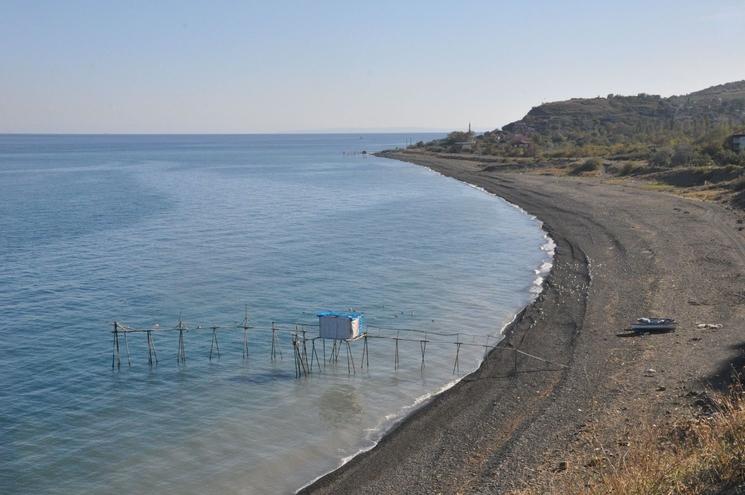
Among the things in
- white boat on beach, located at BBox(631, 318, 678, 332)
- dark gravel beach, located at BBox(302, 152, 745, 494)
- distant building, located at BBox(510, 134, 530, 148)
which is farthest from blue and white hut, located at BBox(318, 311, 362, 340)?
distant building, located at BBox(510, 134, 530, 148)

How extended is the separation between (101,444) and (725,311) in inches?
1071

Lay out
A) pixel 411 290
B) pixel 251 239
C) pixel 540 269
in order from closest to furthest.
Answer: pixel 411 290 → pixel 540 269 → pixel 251 239

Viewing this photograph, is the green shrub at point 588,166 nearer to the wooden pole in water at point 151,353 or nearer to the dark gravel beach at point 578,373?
the dark gravel beach at point 578,373

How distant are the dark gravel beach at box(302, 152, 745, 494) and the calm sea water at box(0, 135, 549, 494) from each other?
180 centimetres

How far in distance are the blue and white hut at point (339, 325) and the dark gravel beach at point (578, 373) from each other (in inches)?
198

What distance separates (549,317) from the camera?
33.8m

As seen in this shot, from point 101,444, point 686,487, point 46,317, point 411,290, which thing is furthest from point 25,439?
point 411,290

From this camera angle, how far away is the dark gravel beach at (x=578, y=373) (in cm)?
1953

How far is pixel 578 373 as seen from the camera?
2559 centimetres

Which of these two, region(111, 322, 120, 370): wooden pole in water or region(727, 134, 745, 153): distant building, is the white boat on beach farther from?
region(727, 134, 745, 153): distant building

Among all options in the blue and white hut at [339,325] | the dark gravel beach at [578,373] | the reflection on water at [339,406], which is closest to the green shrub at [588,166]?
the dark gravel beach at [578,373]

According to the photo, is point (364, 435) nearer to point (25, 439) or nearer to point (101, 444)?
point (101, 444)

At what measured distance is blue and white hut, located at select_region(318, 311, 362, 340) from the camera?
2828cm

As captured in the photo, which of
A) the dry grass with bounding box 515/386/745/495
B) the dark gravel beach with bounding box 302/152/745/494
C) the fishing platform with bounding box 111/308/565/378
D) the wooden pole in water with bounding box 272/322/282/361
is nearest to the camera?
the dry grass with bounding box 515/386/745/495
